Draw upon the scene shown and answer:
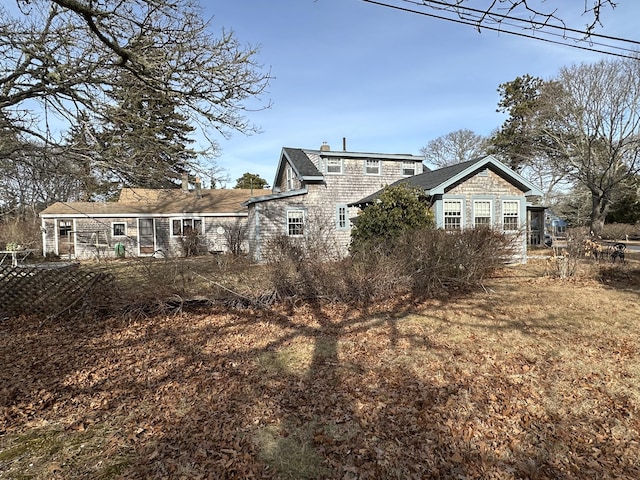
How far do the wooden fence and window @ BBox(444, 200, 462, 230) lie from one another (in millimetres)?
12094

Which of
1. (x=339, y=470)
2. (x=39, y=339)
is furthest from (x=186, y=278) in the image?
(x=339, y=470)

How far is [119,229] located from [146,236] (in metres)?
1.55

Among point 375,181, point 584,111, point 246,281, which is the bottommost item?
point 246,281

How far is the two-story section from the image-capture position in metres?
17.1

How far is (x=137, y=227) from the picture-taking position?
22.0 meters

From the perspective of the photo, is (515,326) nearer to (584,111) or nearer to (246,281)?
(246,281)

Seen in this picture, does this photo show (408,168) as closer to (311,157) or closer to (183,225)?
(311,157)

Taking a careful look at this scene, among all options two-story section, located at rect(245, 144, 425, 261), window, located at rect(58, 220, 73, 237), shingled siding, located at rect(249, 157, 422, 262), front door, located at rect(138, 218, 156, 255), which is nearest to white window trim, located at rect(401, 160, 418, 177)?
two-story section, located at rect(245, 144, 425, 261)

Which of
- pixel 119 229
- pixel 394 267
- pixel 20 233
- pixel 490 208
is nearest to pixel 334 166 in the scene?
pixel 490 208

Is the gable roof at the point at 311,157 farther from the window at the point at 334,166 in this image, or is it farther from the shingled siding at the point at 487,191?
the shingled siding at the point at 487,191

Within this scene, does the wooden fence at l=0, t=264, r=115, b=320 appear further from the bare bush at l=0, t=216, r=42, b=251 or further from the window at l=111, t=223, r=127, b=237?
the bare bush at l=0, t=216, r=42, b=251

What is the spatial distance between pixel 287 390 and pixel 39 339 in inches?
197

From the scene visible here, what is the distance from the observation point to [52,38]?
7570 millimetres

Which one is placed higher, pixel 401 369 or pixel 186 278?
pixel 186 278
